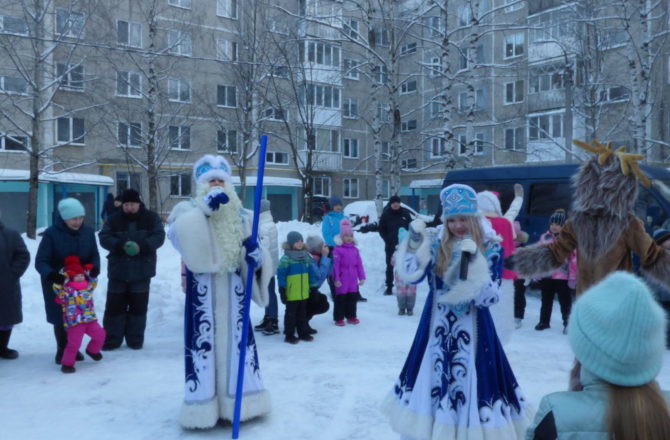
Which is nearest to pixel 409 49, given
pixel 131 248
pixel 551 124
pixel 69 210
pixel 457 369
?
pixel 551 124

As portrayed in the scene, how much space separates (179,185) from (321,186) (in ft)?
30.9

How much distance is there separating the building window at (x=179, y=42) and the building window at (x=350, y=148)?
42.8 feet

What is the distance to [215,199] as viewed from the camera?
4.30 m

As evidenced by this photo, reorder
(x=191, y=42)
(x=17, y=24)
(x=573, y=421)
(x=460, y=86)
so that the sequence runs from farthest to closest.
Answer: (x=460, y=86)
(x=191, y=42)
(x=17, y=24)
(x=573, y=421)

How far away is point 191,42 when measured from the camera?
25797 mm

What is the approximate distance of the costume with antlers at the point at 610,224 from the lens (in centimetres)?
389

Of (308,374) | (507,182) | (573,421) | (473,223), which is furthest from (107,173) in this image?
(573,421)

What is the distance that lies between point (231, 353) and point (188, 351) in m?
0.31

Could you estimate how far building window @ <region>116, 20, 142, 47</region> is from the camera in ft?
83.8

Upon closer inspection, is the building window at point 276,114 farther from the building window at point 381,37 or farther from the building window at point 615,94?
the building window at point 615,94

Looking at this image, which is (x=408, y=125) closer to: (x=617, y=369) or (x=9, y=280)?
(x=9, y=280)

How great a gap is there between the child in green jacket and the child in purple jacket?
0.78m

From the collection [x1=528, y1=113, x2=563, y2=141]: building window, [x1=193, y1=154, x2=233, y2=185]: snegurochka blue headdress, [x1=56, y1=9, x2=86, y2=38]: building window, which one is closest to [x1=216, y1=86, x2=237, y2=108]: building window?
[x1=56, y1=9, x2=86, y2=38]: building window

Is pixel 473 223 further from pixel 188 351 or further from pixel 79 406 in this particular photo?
pixel 79 406
